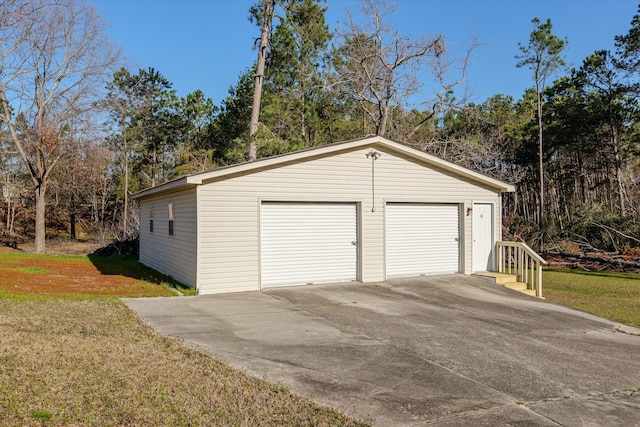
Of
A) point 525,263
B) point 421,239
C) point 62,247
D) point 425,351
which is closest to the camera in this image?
point 425,351

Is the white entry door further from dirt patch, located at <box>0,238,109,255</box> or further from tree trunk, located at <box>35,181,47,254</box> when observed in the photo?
tree trunk, located at <box>35,181,47,254</box>

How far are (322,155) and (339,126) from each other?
43.0ft

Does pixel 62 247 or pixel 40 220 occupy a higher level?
pixel 40 220

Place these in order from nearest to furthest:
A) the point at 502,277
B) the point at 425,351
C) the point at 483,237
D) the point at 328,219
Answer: the point at 425,351 < the point at 328,219 < the point at 502,277 < the point at 483,237

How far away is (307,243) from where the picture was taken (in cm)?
1098

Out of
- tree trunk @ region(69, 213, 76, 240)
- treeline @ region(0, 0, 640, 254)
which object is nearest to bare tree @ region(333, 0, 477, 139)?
treeline @ region(0, 0, 640, 254)

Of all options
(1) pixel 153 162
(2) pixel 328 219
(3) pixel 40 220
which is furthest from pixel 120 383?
(1) pixel 153 162

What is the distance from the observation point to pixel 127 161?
29.3m

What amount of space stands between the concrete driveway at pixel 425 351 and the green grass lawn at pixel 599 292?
126 centimetres

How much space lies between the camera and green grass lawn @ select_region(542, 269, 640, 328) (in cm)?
989

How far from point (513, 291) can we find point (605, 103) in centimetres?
1927

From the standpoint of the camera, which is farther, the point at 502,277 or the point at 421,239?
the point at 421,239

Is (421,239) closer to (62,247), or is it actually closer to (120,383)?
(120,383)

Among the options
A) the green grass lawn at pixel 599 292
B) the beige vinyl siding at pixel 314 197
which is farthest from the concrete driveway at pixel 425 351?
the green grass lawn at pixel 599 292
